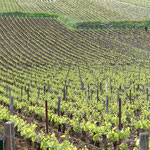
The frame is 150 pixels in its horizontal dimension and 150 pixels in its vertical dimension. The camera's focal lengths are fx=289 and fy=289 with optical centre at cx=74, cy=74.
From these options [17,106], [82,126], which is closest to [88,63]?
[17,106]

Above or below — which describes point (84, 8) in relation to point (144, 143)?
above

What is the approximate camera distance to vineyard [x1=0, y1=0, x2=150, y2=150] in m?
8.96

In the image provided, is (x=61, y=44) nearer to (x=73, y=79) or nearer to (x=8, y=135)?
(x=73, y=79)

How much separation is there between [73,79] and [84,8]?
4080 centimetres

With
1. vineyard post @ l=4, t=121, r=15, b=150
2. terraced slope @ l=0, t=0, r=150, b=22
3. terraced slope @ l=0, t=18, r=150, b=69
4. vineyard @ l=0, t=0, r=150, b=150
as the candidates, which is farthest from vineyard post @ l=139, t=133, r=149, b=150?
terraced slope @ l=0, t=0, r=150, b=22

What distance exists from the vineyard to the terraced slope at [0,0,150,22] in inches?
7.7

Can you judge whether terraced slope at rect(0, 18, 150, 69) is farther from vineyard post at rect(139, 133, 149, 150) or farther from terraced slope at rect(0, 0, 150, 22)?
vineyard post at rect(139, 133, 149, 150)

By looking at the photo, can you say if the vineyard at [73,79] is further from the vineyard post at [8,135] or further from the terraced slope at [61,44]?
the vineyard post at [8,135]

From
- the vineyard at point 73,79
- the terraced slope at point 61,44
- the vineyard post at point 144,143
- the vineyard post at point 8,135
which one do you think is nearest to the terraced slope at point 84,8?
the vineyard at point 73,79

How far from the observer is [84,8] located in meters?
59.5

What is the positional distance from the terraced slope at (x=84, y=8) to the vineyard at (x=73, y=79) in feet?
0.64

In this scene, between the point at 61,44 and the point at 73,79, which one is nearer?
the point at 73,79

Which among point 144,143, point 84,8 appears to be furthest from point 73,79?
point 84,8

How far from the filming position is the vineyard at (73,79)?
353 inches
